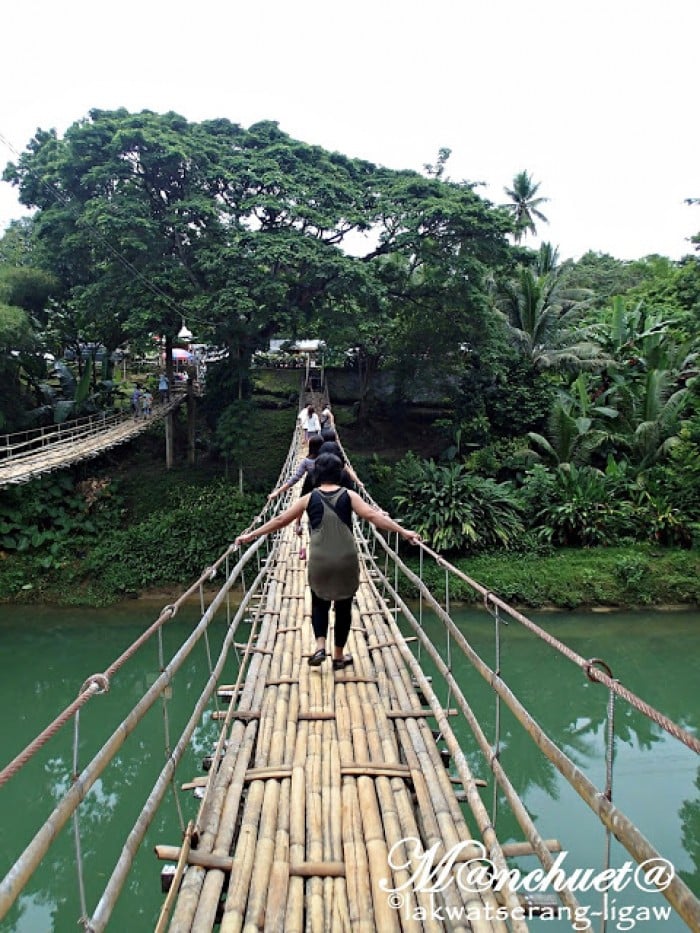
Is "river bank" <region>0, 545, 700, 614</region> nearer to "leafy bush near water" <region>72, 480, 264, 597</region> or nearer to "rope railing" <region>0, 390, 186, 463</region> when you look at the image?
"leafy bush near water" <region>72, 480, 264, 597</region>

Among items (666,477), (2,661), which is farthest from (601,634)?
(2,661)

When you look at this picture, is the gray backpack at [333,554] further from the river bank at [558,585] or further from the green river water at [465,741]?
the river bank at [558,585]

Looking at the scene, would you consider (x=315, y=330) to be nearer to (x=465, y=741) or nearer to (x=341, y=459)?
(x=465, y=741)

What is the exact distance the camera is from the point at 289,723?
2061mm

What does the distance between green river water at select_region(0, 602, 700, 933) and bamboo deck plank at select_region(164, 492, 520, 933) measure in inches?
38.7

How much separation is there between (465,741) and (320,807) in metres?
3.68

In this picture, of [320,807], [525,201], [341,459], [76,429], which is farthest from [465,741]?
[525,201]

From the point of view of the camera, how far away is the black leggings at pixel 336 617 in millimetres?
2365

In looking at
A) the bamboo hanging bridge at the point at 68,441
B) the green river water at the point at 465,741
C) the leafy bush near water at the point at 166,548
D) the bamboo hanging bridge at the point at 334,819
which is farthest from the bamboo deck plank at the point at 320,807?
the leafy bush near water at the point at 166,548

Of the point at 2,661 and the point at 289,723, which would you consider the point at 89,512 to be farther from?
the point at 289,723

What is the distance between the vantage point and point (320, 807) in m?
1.64

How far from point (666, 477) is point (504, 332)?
11.7 feet

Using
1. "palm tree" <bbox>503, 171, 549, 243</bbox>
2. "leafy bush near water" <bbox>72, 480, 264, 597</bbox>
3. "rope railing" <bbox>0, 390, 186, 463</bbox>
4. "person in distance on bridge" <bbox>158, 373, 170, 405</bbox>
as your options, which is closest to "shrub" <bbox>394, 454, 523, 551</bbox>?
"leafy bush near water" <bbox>72, 480, 264, 597</bbox>

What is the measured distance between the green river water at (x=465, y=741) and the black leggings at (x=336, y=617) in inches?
50.6
